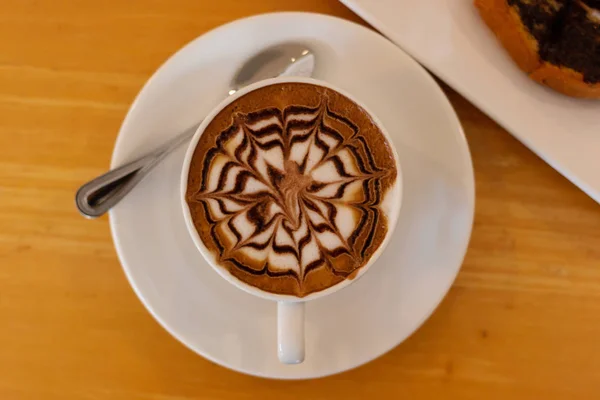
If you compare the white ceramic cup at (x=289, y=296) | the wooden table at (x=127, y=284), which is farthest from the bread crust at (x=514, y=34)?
the white ceramic cup at (x=289, y=296)

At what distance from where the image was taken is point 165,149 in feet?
2.99

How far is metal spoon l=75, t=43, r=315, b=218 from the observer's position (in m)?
0.86

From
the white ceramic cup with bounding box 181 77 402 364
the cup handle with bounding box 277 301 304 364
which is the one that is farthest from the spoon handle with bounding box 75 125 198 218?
the cup handle with bounding box 277 301 304 364

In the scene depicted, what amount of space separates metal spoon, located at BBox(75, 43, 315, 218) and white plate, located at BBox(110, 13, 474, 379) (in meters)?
0.02

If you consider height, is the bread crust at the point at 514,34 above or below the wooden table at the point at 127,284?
above

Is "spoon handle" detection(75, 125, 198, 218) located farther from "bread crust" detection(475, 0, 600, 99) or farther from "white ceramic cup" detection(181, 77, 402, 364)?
"bread crust" detection(475, 0, 600, 99)

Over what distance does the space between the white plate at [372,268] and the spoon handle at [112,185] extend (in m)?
0.02

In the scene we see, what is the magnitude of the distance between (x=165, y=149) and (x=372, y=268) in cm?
41

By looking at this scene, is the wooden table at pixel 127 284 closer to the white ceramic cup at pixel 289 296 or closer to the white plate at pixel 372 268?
the white plate at pixel 372 268

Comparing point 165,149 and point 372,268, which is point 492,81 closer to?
point 372,268

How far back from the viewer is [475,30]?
100 cm

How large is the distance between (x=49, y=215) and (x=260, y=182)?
16.7 inches

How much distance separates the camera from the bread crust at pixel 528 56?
923 mm

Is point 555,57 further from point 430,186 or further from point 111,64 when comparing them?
point 111,64
